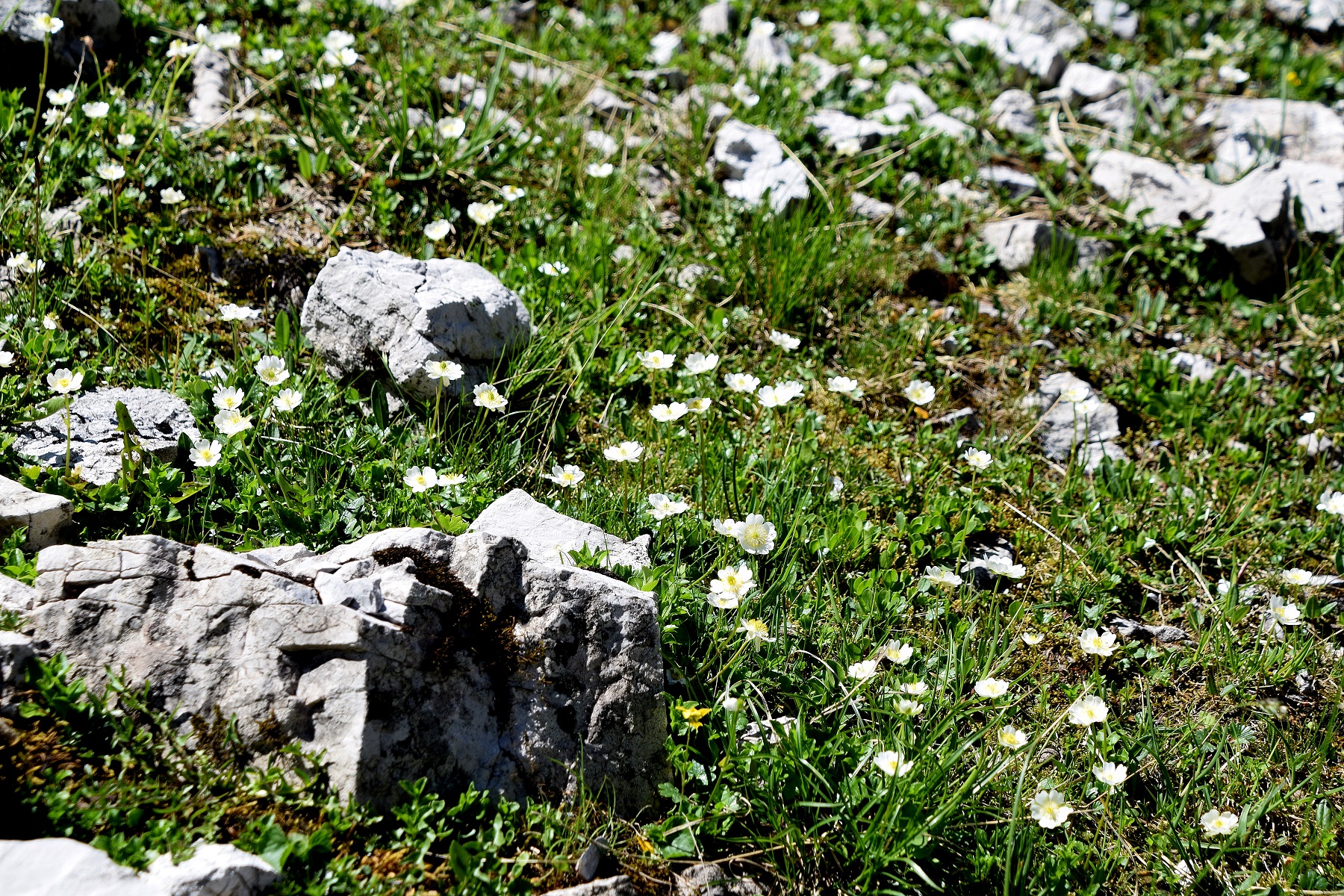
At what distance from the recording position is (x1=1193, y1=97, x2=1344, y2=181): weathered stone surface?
568 cm

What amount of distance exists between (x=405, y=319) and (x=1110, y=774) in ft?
8.91

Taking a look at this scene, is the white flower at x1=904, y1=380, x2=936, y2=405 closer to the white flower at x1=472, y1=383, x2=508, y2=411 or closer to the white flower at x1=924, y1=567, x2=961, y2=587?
the white flower at x1=924, y1=567, x2=961, y2=587

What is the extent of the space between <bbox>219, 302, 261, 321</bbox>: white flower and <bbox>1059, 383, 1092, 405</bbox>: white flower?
10.7 ft

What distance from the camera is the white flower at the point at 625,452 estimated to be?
3484 millimetres

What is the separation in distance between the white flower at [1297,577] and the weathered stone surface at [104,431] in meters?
3.90

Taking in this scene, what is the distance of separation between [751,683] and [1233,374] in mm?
3147

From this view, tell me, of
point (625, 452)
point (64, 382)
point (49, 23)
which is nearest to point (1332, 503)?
point (625, 452)

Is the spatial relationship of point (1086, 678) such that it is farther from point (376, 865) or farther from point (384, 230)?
point (384, 230)

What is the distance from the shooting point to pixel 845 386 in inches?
154

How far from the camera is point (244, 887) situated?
2.06m

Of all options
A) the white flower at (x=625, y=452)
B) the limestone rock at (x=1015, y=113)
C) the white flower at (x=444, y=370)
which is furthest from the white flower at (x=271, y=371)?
the limestone rock at (x=1015, y=113)

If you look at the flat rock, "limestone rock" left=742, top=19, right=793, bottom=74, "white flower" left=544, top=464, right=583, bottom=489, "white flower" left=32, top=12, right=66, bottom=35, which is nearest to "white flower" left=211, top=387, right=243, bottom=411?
the flat rock

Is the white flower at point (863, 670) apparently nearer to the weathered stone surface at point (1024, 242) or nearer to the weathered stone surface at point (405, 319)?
the weathered stone surface at point (405, 319)

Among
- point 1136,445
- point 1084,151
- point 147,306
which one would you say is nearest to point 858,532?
point 1136,445
